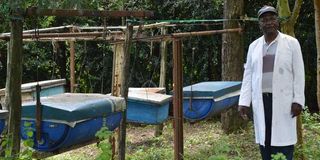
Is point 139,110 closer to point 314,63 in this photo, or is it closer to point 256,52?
point 256,52

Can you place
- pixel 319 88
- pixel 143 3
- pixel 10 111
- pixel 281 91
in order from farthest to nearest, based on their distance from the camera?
pixel 143 3 → pixel 319 88 → pixel 281 91 → pixel 10 111

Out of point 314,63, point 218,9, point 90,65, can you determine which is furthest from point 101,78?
point 314,63

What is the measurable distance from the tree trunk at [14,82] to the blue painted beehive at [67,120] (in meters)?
0.14

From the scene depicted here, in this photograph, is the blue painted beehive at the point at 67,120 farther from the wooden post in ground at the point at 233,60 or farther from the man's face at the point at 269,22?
the wooden post in ground at the point at 233,60

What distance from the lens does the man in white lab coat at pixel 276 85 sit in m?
3.68

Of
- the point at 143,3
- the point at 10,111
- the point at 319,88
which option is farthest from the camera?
the point at 143,3

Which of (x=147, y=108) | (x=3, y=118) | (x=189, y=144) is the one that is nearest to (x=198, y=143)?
(x=189, y=144)

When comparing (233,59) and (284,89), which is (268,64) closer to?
(284,89)

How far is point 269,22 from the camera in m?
3.67

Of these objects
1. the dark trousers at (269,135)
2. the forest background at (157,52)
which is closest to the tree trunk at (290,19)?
the dark trousers at (269,135)

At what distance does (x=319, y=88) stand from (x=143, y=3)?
5.80 metres

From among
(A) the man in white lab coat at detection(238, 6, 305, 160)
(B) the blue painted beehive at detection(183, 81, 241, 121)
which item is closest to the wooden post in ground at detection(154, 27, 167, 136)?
Answer: (B) the blue painted beehive at detection(183, 81, 241, 121)

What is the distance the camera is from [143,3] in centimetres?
999

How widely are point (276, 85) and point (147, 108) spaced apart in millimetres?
2259
